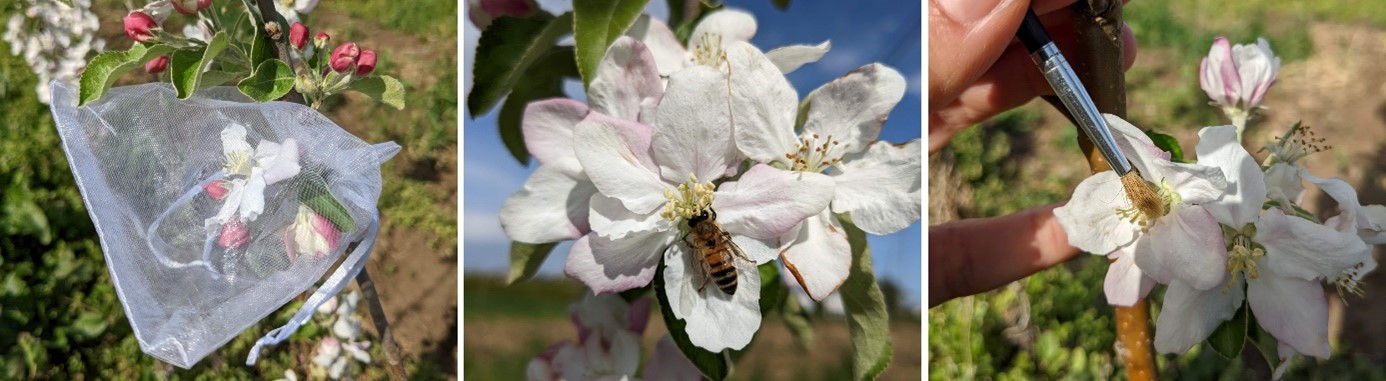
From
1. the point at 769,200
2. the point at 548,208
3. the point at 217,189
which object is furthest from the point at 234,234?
the point at 769,200

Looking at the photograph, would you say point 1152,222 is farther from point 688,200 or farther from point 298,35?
point 298,35

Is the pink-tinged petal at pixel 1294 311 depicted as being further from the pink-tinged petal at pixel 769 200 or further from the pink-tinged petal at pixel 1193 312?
the pink-tinged petal at pixel 769 200

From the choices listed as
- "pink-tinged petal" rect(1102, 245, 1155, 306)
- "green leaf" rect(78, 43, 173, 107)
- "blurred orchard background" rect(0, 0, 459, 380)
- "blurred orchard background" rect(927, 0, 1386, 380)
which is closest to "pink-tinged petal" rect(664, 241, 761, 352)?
"pink-tinged petal" rect(1102, 245, 1155, 306)

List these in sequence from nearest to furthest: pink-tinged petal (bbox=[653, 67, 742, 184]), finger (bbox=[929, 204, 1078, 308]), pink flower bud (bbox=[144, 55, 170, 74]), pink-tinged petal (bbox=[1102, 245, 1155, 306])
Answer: pink-tinged petal (bbox=[653, 67, 742, 184]) → pink-tinged petal (bbox=[1102, 245, 1155, 306]) → pink flower bud (bbox=[144, 55, 170, 74]) → finger (bbox=[929, 204, 1078, 308])

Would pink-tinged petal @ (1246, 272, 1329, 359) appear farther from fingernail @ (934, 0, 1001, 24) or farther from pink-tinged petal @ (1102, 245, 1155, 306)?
fingernail @ (934, 0, 1001, 24)

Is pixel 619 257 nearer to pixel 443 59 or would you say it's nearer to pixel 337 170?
pixel 337 170

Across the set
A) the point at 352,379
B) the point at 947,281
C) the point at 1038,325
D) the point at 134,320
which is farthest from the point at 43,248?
the point at 1038,325
